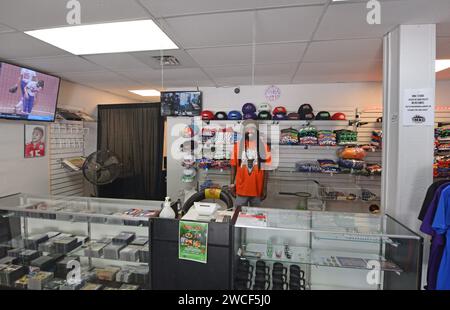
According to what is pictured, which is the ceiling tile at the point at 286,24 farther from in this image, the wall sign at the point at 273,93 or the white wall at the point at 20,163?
the white wall at the point at 20,163

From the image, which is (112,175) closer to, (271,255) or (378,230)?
(271,255)

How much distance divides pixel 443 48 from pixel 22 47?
4873 millimetres

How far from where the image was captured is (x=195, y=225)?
1.76 metres

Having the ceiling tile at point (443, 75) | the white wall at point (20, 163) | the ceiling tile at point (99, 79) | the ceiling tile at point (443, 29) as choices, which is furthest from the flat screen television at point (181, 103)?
the ceiling tile at point (443, 75)

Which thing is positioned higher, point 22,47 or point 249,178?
point 22,47

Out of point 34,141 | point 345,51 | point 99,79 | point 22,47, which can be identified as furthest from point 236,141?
point 34,141

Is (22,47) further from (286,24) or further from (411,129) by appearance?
(411,129)

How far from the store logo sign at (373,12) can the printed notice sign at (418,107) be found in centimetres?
70

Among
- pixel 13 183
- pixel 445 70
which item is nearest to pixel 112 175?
pixel 13 183

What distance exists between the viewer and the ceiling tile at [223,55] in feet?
9.30

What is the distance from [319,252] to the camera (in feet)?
6.47

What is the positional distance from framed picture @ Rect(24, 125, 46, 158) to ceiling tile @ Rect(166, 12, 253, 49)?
9.67ft

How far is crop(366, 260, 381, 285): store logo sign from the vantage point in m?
1.79

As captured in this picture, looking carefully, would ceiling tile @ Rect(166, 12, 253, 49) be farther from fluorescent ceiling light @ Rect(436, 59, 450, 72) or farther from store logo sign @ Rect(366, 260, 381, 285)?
fluorescent ceiling light @ Rect(436, 59, 450, 72)
